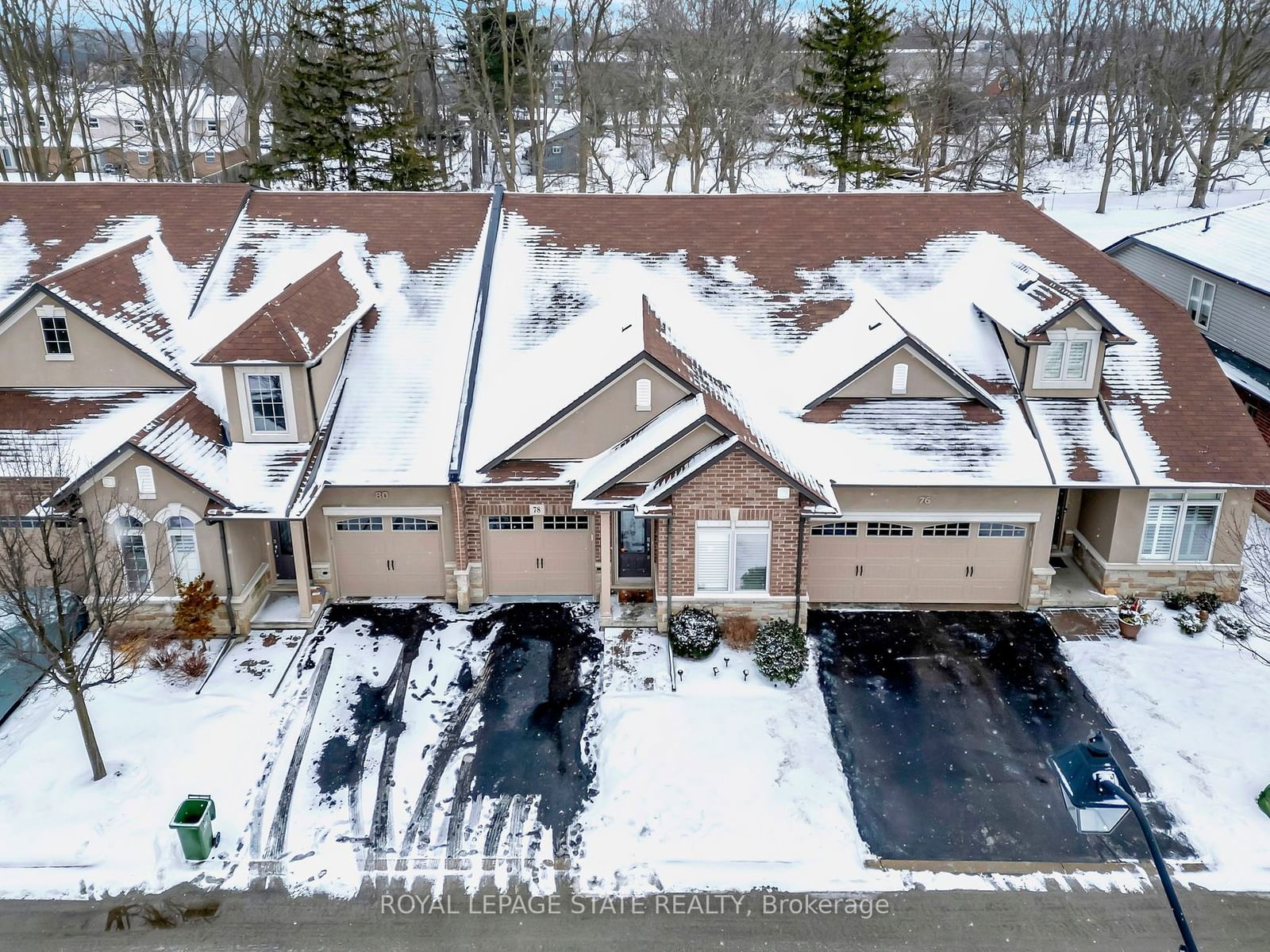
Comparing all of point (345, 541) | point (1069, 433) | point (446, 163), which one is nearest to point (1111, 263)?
point (1069, 433)

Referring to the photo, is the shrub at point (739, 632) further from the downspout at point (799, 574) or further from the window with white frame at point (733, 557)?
the downspout at point (799, 574)

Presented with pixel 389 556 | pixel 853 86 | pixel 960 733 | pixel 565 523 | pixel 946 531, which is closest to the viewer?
pixel 960 733

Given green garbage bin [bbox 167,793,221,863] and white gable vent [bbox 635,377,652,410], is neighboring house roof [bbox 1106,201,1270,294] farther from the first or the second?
green garbage bin [bbox 167,793,221,863]

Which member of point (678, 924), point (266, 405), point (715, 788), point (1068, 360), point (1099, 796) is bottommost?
point (678, 924)

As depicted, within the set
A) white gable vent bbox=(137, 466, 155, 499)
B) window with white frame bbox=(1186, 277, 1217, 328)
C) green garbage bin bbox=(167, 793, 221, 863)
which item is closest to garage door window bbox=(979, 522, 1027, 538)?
window with white frame bbox=(1186, 277, 1217, 328)

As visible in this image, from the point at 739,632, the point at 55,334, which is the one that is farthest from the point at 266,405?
the point at 739,632

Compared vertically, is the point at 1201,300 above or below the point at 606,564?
above

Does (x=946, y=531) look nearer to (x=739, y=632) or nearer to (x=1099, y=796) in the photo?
(x=739, y=632)
